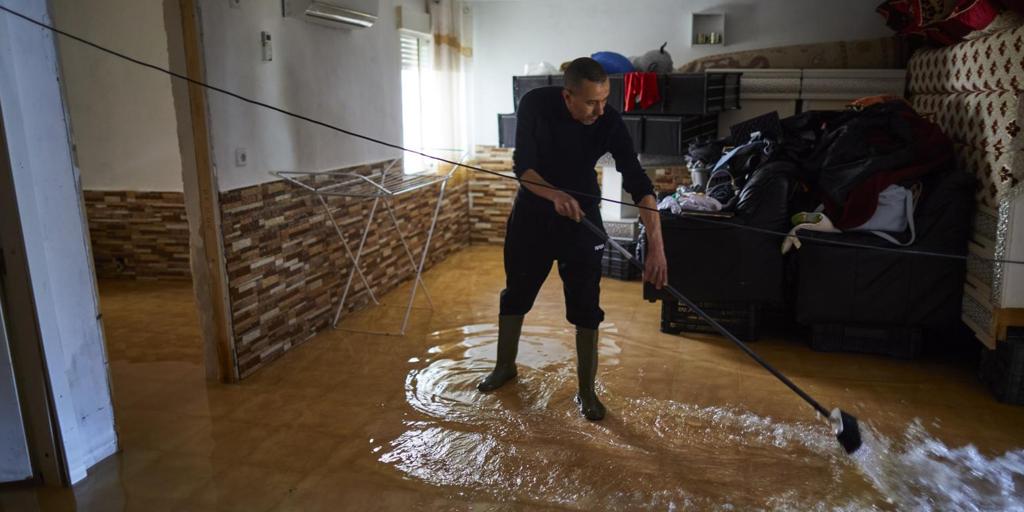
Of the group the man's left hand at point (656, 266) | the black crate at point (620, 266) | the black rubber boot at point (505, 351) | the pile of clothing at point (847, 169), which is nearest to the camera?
the man's left hand at point (656, 266)

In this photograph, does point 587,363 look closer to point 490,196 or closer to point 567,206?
point 567,206

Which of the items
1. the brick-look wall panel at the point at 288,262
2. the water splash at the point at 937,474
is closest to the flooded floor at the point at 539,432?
the water splash at the point at 937,474

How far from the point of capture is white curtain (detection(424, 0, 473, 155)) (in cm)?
560

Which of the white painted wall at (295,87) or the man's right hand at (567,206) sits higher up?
the white painted wall at (295,87)

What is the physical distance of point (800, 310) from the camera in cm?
376

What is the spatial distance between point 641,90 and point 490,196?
6.13ft

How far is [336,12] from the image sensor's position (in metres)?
3.95

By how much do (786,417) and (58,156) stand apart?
115 inches

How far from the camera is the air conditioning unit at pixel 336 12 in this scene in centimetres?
376

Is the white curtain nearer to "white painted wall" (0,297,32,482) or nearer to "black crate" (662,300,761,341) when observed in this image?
"black crate" (662,300,761,341)

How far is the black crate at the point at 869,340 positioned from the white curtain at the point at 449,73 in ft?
10.2

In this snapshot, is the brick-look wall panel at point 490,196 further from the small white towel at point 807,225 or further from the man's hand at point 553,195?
the man's hand at point 553,195

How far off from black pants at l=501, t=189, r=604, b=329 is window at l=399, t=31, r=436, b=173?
235 centimetres

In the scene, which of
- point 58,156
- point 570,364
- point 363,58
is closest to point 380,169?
point 363,58
